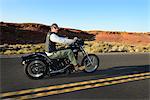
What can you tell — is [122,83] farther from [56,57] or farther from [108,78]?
[56,57]

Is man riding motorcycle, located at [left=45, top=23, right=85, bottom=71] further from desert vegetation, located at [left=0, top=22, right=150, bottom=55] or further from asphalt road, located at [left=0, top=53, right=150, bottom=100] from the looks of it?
desert vegetation, located at [left=0, top=22, right=150, bottom=55]

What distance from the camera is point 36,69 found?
9.92 metres

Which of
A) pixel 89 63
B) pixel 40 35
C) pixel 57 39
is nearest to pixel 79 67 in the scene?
pixel 89 63

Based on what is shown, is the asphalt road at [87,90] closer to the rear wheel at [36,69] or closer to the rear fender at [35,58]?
the rear wheel at [36,69]

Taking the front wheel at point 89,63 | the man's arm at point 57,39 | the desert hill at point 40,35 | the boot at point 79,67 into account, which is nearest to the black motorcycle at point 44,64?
the boot at point 79,67

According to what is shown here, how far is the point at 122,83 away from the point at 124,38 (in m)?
95.2

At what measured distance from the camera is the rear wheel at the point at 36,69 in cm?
989

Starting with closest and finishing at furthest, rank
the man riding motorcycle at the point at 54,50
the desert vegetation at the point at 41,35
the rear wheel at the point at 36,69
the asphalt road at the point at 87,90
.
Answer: the asphalt road at the point at 87,90
the rear wheel at the point at 36,69
the man riding motorcycle at the point at 54,50
the desert vegetation at the point at 41,35

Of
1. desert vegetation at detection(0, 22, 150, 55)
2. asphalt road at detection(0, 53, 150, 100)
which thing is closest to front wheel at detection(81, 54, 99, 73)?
asphalt road at detection(0, 53, 150, 100)

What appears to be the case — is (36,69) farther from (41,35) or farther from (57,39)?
(41,35)

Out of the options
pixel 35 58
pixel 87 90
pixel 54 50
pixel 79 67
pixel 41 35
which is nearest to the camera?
pixel 87 90

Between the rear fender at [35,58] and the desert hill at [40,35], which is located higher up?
the desert hill at [40,35]

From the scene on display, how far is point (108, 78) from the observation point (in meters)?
9.99

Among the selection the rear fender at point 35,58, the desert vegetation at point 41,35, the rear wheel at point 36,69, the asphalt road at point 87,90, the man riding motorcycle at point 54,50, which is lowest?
the asphalt road at point 87,90
